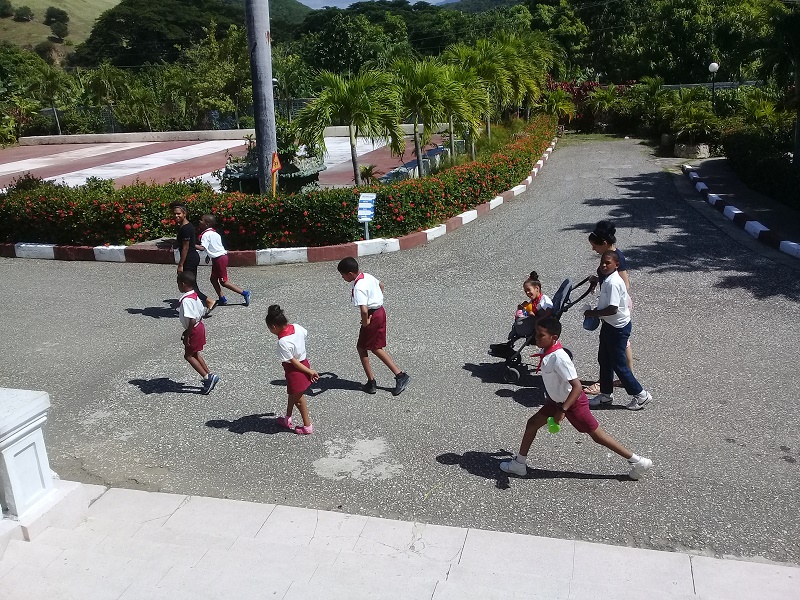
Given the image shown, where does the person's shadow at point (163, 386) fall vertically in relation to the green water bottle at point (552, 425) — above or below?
below

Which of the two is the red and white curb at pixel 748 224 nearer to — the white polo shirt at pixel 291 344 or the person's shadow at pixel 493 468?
the person's shadow at pixel 493 468

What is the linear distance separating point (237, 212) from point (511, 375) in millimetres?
6481

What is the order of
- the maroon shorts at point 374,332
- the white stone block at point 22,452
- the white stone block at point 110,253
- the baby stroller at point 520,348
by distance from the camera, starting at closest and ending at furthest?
the white stone block at point 22,452 → the maroon shorts at point 374,332 → the baby stroller at point 520,348 → the white stone block at point 110,253

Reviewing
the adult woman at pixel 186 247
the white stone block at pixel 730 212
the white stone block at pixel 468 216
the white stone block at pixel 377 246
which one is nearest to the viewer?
the adult woman at pixel 186 247

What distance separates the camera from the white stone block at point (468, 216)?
44.0ft

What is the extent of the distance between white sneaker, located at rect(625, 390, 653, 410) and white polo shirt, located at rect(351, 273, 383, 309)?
2.28 meters

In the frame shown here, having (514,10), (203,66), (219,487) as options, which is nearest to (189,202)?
(219,487)

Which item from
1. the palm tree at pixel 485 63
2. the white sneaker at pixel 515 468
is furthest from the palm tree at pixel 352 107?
the white sneaker at pixel 515 468

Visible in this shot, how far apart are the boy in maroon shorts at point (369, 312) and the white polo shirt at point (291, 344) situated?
696 mm

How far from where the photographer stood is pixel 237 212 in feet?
38.8

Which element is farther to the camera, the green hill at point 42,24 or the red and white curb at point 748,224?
the green hill at point 42,24

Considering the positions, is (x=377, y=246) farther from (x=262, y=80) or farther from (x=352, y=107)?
(x=262, y=80)

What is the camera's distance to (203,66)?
34000 mm

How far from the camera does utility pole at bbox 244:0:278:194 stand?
1230 centimetres
